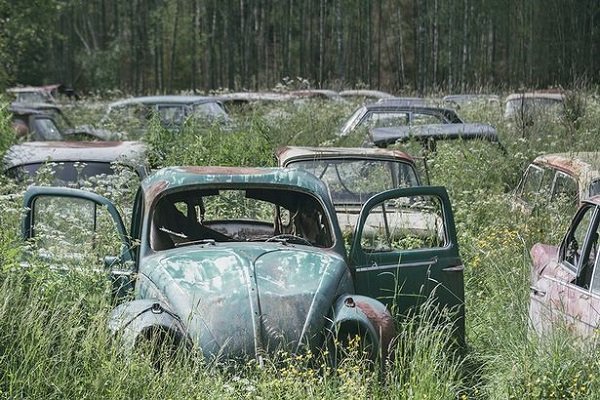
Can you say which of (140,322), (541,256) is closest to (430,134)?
(541,256)

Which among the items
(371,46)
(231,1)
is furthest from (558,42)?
(231,1)

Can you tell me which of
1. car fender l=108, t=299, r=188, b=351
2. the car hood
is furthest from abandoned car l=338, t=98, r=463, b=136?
car fender l=108, t=299, r=188, b=351

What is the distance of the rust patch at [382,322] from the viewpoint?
6.63 metres

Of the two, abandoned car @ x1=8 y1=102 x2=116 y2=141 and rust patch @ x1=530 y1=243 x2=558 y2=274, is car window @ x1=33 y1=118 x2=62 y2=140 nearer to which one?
abandoned car @ x1=8 y1=102 x2=116 y2=141

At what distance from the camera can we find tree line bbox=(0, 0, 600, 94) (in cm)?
4481

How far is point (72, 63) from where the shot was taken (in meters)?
53.1

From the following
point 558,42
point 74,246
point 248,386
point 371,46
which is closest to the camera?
point 248,386

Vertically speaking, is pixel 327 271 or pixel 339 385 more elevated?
pixel 327 271

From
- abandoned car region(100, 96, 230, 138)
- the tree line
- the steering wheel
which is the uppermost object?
the tree line

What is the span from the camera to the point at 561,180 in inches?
427

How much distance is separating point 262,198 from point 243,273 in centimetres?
143

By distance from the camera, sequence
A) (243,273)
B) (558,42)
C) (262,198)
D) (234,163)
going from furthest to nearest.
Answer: (558,42) → (234,163) → (262,198) → (243,273)

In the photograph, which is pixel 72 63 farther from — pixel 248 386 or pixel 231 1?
pixel 248 386

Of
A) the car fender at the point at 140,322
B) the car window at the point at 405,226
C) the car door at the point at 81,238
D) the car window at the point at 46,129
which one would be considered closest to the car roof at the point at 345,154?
the car window at the point at 405,226
